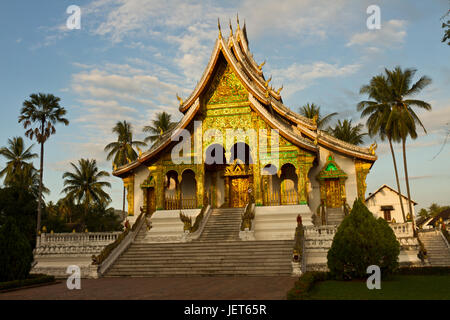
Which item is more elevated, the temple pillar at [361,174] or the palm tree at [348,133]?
the palm tree at [348,133]

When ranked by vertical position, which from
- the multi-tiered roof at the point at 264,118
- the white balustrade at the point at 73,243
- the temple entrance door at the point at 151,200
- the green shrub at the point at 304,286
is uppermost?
the multi-tiered roof at the point at 264,118

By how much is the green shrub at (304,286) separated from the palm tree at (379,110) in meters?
18.3

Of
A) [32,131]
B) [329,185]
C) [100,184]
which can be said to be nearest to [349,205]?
[329,185]

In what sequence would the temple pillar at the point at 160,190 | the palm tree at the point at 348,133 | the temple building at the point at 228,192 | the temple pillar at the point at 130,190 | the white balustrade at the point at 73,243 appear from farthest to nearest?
the palm tree at the point at 348,133 → the temple pillar at the point at 130,190 → the temple pillar at the point at 160,190 → the white balustrade at the point at 73,243 → the temple building at the point at 228,192

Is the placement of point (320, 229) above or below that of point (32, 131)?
below

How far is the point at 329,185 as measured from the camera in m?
22.8

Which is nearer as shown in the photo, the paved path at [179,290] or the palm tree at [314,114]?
the paved path at [179,290]

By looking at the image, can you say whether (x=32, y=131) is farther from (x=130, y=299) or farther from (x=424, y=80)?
(x=424, y=80)

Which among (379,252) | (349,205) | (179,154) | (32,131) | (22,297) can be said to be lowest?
(22,297)

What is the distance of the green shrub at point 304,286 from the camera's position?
8586mm

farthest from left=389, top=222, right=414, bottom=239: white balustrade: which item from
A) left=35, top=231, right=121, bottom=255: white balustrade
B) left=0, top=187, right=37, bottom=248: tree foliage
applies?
left=0, top=187, right=37, bottom=248: tree foliage

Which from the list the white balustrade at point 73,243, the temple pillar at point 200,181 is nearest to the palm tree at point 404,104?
the temple pillar at point 200,181

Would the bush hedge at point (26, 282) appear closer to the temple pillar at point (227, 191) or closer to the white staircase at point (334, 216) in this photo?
the temple pillar at point (227, 191)

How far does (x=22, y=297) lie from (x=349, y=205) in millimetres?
16757
